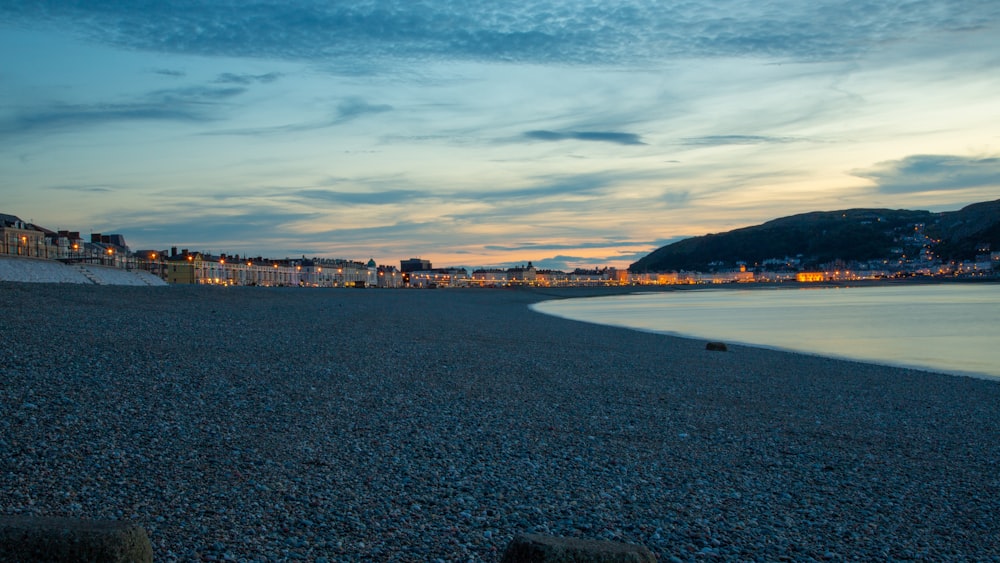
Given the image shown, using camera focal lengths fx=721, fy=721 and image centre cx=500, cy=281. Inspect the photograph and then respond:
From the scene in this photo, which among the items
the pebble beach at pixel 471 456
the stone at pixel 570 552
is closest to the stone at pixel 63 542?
the pebble beach at pixel 471 456

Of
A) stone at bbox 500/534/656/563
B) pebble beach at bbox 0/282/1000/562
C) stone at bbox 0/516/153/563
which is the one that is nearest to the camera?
stone at bbox 0/516/153/563

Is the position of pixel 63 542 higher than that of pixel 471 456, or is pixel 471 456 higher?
pixel 63 542

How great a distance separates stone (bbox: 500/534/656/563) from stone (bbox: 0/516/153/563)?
6.17 ft

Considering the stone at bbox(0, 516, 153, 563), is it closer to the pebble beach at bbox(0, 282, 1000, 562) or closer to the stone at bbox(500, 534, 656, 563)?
the pebble beach at bbox(0, 282, 1000, 562)

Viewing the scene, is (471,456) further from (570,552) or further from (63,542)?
(63,542)

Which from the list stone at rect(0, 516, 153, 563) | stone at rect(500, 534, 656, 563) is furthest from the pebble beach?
stone at rect(500, 534, 656, 563)

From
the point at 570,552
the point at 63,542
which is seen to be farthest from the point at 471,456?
the point at 63,542

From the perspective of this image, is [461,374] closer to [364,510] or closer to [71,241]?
[364,510]

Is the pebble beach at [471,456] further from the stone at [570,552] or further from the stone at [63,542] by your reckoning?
the stone at [570,552]

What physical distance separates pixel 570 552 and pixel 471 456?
395 centimetres

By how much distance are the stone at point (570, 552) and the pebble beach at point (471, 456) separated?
4.53 ft

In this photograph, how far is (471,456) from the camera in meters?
7.40

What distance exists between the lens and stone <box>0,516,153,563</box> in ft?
11.1

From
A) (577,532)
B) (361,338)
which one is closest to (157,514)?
(577,532)
